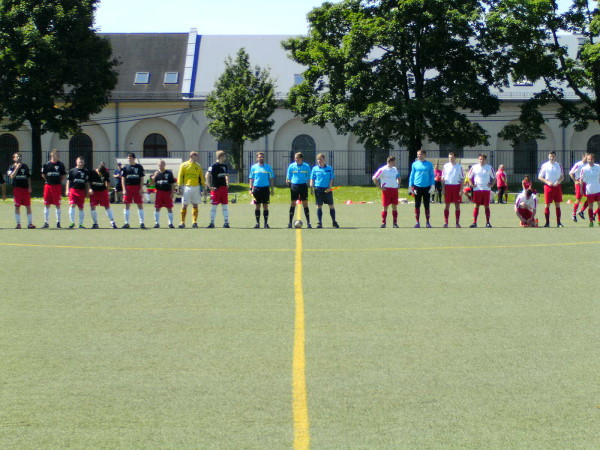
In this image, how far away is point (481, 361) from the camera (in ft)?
24.6

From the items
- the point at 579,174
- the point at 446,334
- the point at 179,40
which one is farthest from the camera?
the point at 179,40

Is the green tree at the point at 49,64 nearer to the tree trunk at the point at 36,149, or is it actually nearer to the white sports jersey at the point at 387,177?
the tree trunk at the point at 36,149

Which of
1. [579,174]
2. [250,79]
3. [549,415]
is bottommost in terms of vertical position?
[549,415]

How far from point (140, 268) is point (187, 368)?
698cm

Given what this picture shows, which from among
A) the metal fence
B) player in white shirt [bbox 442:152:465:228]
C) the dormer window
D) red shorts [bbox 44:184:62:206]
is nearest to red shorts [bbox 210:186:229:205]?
red shorts [bbox 44:184:62:206]

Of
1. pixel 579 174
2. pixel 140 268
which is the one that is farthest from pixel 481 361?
pixel 579 174

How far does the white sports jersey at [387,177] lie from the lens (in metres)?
22.8

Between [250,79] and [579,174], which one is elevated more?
→ [250,79]

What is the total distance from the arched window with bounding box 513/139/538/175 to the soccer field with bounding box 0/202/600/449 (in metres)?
47.8

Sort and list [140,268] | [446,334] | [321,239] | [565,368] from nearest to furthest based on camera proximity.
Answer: [565,368], [446,334], [140,268], [321,239]

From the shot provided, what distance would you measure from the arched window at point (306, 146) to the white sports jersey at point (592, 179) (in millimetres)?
38839

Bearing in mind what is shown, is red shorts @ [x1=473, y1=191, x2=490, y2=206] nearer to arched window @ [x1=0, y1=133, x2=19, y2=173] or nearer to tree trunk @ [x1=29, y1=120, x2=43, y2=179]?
tree trunk @ [x1=29, y1=120, x2=43, y2=179]

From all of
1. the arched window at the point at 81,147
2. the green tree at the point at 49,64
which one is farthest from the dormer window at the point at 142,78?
the green tree at the point at 49,64

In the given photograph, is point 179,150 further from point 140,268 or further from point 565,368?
point 565,368
